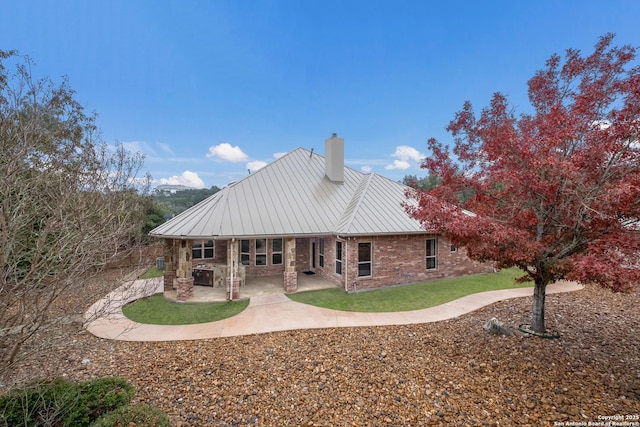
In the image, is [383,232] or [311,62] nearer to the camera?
[383,232]

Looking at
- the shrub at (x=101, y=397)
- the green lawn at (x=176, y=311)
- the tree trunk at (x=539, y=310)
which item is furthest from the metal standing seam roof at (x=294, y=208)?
the shrub at (x=101, y=397)

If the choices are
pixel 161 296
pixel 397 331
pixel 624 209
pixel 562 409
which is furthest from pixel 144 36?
pixel 562 409

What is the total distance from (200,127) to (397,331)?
18.9m

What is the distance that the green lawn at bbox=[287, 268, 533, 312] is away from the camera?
960 centimetres

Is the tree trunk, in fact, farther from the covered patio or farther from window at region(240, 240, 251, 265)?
window at region(240, 240, 251, 265)

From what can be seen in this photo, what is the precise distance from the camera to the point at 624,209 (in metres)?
4.32

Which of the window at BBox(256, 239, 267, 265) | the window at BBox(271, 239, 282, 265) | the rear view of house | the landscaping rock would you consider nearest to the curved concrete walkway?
the landscaping rock

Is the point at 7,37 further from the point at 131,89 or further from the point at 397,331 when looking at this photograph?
the point at 397,331

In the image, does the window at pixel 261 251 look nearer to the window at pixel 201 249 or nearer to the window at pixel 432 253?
the window at pixel 201 249

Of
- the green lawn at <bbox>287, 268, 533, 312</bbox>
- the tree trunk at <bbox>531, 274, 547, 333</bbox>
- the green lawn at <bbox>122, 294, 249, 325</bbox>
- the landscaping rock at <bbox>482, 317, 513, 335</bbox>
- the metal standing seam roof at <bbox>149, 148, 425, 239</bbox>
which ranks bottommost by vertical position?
the green lawn at <bbox>122, 294, 249, 325</bbox>

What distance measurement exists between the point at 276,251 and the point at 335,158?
615 cm

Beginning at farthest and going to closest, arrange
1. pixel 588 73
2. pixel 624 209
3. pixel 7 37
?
pixel 7 37, pixel 588 73, pixel 624 209

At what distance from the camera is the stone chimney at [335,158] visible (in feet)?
52.0

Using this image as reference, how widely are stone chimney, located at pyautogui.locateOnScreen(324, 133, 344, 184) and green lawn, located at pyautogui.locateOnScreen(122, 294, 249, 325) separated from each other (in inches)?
344
